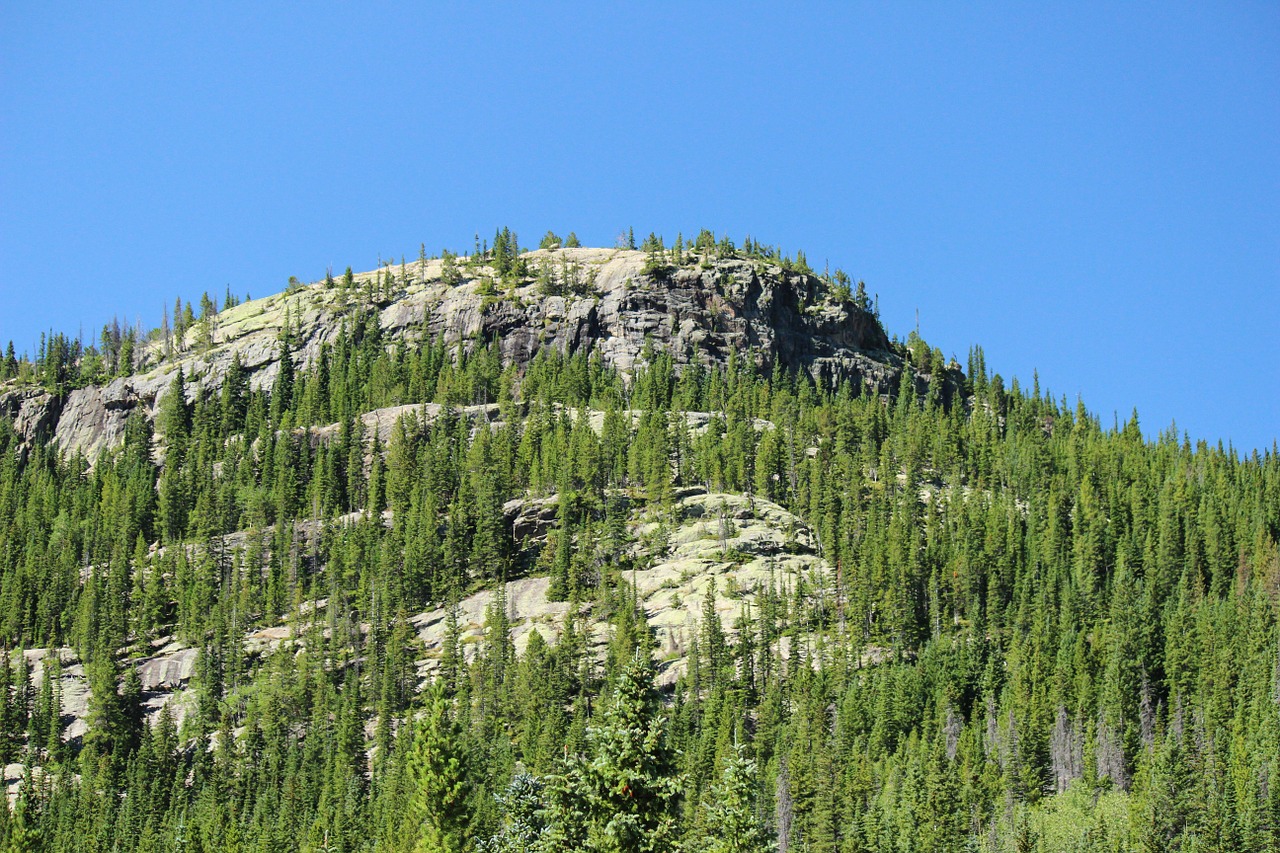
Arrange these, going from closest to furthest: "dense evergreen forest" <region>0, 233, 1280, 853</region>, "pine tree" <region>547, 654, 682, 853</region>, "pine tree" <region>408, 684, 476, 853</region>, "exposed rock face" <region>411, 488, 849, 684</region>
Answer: "pine tree" <region>547, 654, 682, 853</region> → "pine tree" <region>408, 684, 476, 853</region> → "dense evergreen forest" <region>0, 233, 1280, 853</region> → "exposed rock face" <region>411, 488, 849, 684</region>

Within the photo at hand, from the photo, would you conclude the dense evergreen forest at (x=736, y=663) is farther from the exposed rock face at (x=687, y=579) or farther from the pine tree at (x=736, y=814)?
the pine tree at (x=736, y=814)

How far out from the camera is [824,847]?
11556cm

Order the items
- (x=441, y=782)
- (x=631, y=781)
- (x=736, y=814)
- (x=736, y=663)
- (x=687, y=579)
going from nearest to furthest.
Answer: (x=631, y=781) < (x=736, y=814) < (x=441, y=782) < (x=736, y=663) < (x=687, y=579)

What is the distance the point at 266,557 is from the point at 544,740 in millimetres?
74025

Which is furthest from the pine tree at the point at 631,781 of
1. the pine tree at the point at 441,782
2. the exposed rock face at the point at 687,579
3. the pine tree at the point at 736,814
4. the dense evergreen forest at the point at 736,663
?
the exposed rock face at the point at 687,579

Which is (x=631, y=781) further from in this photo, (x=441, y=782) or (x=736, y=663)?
(x=736, y=663)

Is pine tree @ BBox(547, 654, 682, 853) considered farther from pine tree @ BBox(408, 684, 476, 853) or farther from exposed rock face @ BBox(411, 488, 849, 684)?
exposed rock face @ BBox(411, 488, 849, 684)

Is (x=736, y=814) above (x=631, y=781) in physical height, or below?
below

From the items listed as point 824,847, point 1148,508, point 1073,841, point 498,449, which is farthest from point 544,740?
point 1148,508

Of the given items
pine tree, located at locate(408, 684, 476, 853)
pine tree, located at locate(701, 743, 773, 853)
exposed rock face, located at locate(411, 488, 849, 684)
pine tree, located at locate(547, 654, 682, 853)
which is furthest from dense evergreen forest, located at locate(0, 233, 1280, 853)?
pine tree, located at locate(547, 654, 682, 853)

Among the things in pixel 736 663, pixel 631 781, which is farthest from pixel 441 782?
pixel 736 663

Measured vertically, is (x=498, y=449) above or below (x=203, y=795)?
above

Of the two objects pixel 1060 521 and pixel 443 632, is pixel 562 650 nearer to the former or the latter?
pixel 443 632

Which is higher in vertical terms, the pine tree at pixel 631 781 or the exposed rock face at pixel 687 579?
the exposed rock face at pixel 687 579
